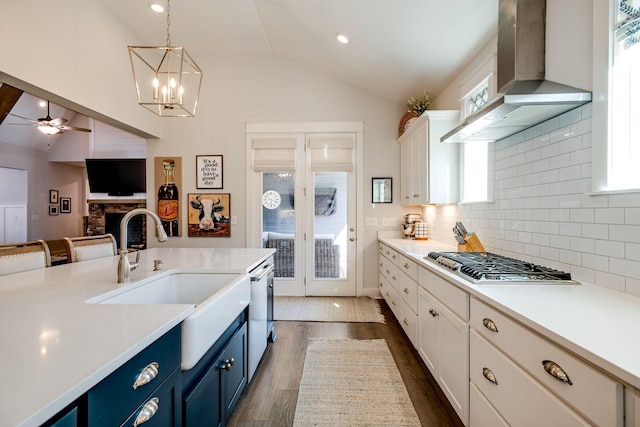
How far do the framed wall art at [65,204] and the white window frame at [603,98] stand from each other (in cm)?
972

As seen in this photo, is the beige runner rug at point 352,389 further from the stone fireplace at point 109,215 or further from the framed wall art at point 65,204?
the framed wall art at point 65,204

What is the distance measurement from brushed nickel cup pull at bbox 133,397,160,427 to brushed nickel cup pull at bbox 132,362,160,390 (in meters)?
0.07

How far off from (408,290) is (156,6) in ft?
13.2

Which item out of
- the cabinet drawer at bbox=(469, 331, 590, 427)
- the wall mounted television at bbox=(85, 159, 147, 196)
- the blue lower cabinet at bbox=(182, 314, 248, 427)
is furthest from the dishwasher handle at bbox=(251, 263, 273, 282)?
the wall mounted television at bbox=(85, 159, 147, 196)

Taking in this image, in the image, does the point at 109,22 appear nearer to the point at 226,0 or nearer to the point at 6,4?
the point at 6,4

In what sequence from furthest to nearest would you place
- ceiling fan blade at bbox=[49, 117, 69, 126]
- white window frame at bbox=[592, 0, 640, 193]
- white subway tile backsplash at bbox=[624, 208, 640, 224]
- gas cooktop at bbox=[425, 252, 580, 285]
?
ceiling fan blade at bbox=[49, 117, 69, 126] < gas cooktop at bbox=[425, 252, 580, 285] < white window frame at bbox=[592, 0, 640, 193] < white subway tile backsplash at bbox=[624, 208, 640, 224]

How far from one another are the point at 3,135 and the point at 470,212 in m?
8.80

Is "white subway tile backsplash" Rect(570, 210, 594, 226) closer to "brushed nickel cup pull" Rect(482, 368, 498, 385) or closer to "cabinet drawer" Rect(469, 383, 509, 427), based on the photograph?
"brushed nickel cup pull" Rect(482, 368, 498, 385)

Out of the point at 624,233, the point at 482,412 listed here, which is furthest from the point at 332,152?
the point at 482,412

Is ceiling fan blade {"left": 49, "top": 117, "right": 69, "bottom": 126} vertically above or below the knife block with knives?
above

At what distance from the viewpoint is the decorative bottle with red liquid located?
4.15 m

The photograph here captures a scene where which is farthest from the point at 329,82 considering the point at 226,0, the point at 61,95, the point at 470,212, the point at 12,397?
the point at 12,397

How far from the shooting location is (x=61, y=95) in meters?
2.52

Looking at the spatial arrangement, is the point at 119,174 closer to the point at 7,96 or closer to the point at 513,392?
the point at 7,96
